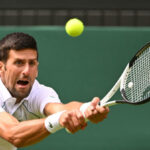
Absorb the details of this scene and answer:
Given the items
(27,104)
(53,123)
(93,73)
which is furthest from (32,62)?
(93,73)

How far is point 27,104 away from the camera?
3.82 metres

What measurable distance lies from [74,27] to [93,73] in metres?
0.60

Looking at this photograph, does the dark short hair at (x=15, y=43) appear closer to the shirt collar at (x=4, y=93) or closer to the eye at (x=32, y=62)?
the eye at (x=32, y=62)

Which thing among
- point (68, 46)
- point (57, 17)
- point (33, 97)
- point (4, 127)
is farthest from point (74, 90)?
point (4, 127)

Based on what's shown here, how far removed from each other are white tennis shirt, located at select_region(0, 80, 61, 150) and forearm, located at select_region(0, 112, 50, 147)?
0.43 m

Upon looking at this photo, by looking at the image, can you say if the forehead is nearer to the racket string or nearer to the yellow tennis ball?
the racket string

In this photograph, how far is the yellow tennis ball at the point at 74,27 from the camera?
499 centimetres

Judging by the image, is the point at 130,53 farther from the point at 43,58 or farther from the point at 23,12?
the point at 23,12

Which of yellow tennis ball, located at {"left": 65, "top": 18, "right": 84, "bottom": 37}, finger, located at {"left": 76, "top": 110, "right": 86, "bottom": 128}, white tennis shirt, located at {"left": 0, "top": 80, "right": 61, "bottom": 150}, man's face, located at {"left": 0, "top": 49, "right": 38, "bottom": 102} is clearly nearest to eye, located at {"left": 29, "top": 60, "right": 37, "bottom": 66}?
man's face, located at {"left": 0, "top": 49, "right": 38, "bottom": 102}

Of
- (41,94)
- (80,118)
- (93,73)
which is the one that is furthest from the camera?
(93,73)

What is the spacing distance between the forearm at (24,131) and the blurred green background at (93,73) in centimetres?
216

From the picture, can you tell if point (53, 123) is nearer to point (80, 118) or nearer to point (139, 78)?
point (80, 118)

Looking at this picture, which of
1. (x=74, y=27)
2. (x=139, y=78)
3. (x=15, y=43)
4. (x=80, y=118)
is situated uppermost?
(x=74, y=27)

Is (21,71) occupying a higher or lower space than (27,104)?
higher
